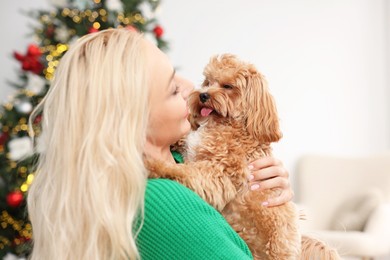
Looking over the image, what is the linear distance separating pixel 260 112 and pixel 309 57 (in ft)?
12.8

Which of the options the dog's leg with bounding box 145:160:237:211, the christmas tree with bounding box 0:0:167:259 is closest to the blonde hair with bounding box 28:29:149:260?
the dog's leg with bounding box 145:160:237:211

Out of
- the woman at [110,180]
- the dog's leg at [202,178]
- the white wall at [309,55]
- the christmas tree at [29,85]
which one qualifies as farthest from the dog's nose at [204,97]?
the white wall at [309,55]

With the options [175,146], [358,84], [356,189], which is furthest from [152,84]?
[358,84]

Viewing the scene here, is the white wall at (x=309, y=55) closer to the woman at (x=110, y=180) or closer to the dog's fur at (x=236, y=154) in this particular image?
the dog's fur at (x=236, y=154)

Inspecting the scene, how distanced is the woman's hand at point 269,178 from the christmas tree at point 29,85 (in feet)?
6.14

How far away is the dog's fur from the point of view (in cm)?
159

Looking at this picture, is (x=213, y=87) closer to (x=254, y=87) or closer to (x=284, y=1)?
(x=254, y=87)

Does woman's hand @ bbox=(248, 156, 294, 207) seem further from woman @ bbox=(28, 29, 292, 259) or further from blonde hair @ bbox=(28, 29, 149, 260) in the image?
blonde hair @ bbox=(28, 29, 149, 260)

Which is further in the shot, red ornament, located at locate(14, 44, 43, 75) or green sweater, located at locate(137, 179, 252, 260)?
red ornament, located at locate(14, 44, 43, 75)

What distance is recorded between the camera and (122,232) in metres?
1.25

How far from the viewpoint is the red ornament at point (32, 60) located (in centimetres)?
331

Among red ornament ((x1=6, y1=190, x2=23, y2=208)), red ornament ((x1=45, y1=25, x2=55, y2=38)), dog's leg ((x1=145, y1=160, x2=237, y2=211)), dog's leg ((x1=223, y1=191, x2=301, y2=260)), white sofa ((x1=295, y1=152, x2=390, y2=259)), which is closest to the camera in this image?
dog's leg ((x1=145, y1=160, x2=237, y2=211))

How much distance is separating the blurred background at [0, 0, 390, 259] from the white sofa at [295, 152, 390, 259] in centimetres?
3

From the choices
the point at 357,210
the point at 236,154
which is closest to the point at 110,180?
the point at 236,154
